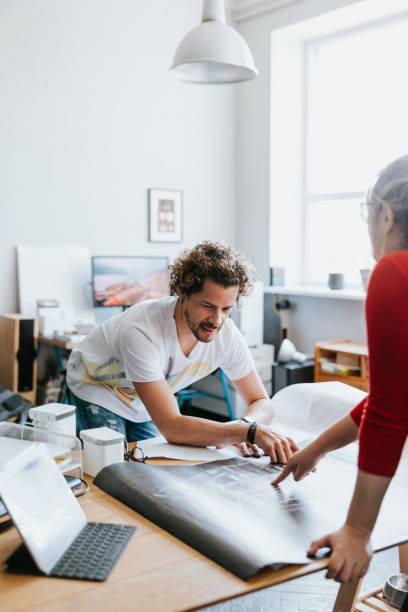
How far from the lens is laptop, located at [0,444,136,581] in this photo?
3.20 feet

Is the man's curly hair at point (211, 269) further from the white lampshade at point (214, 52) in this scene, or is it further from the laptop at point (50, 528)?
the white lampshade at point (214, 52)

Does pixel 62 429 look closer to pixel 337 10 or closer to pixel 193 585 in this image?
pixel 193 585

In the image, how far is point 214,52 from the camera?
2.46m

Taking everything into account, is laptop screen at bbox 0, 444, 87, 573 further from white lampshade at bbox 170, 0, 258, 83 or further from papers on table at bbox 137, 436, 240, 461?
white lampshade at bbox 170, 0, 258, 83

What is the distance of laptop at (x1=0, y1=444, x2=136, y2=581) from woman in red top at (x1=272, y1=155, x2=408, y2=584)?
35cm

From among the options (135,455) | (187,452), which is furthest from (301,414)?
(135,455)

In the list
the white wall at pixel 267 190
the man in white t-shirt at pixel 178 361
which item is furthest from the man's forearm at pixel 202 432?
the white wall at pixel 267 190

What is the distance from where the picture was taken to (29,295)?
3793 mm

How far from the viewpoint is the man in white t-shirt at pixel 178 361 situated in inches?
62.2

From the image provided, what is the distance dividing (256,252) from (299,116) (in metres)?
1.14

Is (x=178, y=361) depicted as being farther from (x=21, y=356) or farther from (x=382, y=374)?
(x=21, y=356)

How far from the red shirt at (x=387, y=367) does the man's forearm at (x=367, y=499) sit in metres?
0.01

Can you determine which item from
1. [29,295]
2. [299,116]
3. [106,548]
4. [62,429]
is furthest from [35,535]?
[299,116]

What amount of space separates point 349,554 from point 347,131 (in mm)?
3991
